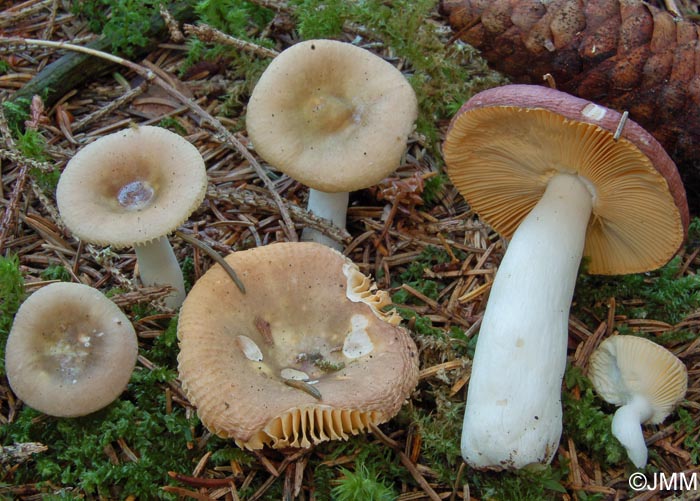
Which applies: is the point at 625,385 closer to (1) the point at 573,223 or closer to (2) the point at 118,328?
(1) the point at 573,223

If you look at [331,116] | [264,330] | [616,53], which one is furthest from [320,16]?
[264,330]

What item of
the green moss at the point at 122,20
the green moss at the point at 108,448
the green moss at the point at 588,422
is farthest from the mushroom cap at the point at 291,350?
the green moss at the point at 122,20

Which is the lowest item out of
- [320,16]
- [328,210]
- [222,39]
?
[328,210]

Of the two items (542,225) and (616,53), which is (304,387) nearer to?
(542,225)

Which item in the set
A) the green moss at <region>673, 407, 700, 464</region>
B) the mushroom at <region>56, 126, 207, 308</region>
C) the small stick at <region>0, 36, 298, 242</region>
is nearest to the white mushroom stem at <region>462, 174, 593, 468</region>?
the green moss at <region>673, 407, 700, 464</region>

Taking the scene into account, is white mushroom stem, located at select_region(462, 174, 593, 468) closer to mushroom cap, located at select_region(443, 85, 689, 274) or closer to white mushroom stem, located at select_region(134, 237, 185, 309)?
mushroom cap, located at select_region(443, 85, 689, 274)

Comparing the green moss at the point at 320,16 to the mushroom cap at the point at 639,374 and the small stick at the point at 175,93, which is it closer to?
the small stick at the point at 175,93

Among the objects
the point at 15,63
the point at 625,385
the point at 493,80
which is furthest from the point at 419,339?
the point at 15,63
